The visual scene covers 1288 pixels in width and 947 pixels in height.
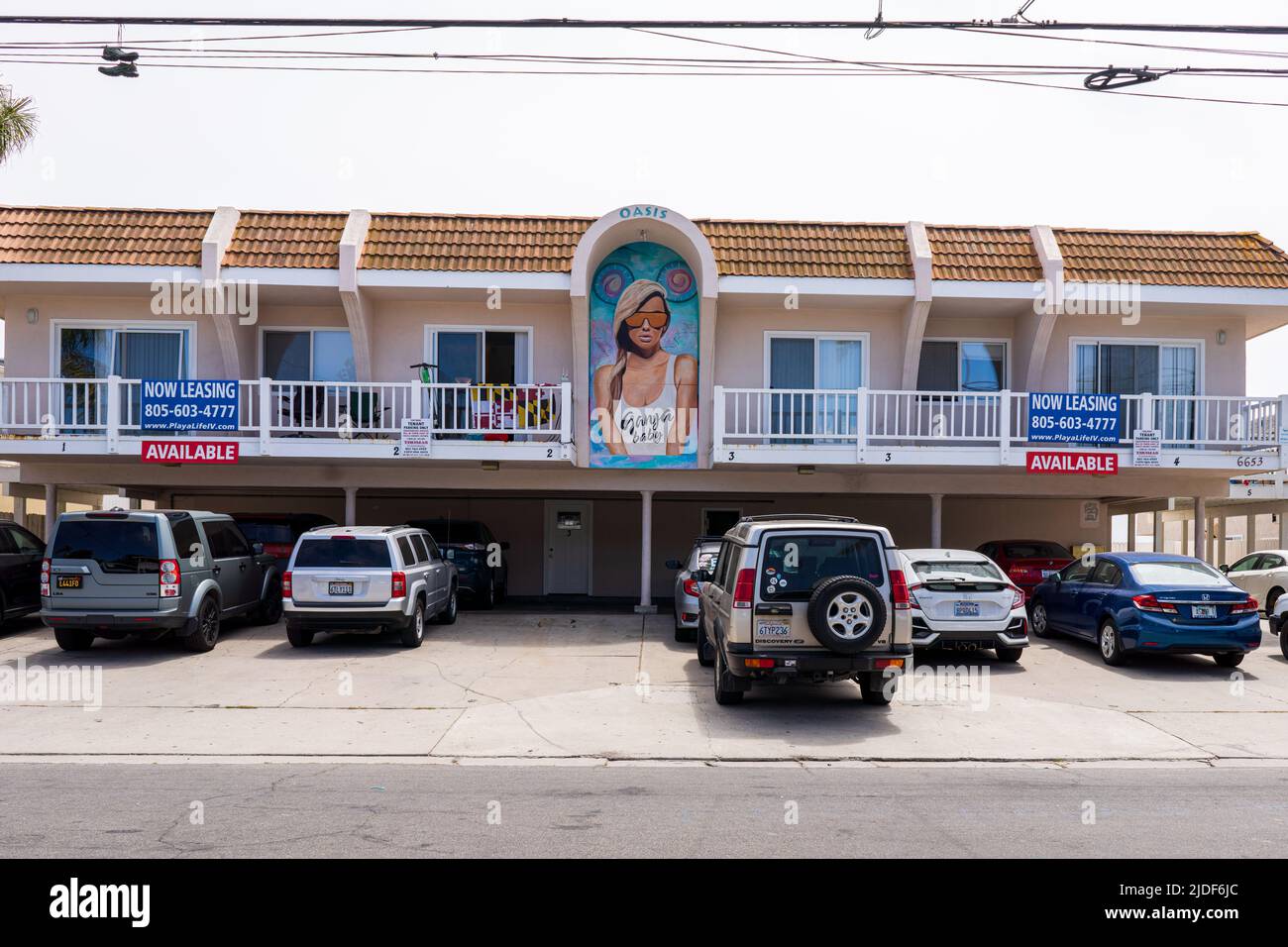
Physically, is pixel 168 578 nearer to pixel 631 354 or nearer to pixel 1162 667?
pixel 631 354

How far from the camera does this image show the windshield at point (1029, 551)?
18.9 meters

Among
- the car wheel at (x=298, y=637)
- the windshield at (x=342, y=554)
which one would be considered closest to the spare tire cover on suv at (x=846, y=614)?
the windshield at (x=342, y=554)

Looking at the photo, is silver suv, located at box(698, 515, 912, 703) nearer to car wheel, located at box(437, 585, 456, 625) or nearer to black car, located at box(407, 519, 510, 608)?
car wheel, located at box(437, 585, 456, 625)

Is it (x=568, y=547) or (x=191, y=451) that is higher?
(x=191, y=451)

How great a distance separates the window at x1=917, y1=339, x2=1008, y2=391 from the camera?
20.2m

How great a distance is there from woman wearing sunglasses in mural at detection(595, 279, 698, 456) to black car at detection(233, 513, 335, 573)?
21.0 feet

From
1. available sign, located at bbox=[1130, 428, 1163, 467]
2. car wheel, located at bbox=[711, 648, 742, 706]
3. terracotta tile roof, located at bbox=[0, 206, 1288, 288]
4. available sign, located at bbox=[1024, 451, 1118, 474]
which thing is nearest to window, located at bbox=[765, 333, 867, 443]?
terracotta tile roof, located at bbox=[0, 206, 1288, 288]

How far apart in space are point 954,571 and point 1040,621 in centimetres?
374

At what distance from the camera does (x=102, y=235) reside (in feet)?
61.0

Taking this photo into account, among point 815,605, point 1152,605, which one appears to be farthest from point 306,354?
point 1152,605

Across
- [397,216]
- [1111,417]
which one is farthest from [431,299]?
[1111,417]

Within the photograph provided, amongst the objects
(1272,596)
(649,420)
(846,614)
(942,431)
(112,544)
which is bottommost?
(1272,596)

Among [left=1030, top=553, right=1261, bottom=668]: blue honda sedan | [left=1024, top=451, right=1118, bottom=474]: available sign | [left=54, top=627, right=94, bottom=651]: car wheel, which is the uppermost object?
[left=1024, top=451, right=1118, bottom=474]: available sign

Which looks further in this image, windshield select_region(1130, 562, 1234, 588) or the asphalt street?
windshield select_region(1130, 562, 1234, 588)
